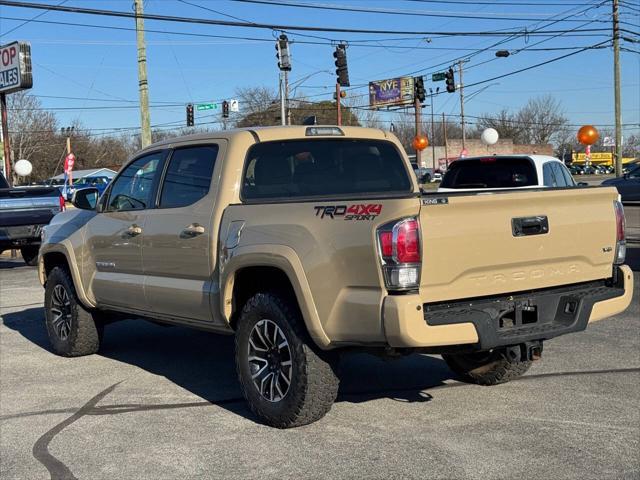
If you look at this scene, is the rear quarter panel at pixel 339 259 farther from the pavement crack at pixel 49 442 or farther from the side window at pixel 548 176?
the side window at pixel 548 176

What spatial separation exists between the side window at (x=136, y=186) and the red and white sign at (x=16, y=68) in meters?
17.8

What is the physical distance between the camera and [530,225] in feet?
14.9

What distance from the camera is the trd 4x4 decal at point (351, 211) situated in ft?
13.8

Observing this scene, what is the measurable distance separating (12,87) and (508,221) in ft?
70.8

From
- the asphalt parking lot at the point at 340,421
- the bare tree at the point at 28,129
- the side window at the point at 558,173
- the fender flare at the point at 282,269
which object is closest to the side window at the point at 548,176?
the side window at the point at 558,173

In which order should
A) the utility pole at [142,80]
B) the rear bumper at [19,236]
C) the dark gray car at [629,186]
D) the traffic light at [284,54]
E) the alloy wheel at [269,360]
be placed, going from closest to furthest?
the alloy wheel at [269,360] → the rear bumper at [19,236] → the utility pole at [142,80] → the dark gray car at [629,186] → the traffic light at [284,54]

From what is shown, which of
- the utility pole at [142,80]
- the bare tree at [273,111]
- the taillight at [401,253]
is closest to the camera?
the taillight at [401,253]

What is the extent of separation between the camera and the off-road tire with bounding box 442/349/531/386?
5711 millimetres

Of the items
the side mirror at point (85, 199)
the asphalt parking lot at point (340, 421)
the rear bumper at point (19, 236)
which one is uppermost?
the side mirror at point (85, 199)

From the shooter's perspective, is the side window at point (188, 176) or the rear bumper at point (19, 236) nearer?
the side window at point (188, 176)

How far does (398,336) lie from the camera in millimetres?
4121

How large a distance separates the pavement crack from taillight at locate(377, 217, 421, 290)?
2.11m

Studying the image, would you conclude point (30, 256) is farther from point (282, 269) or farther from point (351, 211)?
point (351, 211)

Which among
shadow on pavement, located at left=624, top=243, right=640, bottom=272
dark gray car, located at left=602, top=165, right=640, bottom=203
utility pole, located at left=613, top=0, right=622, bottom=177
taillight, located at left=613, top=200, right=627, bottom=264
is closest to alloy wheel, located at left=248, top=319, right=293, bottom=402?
taillight, located at left=613, top=200, right=627, bottom=264
